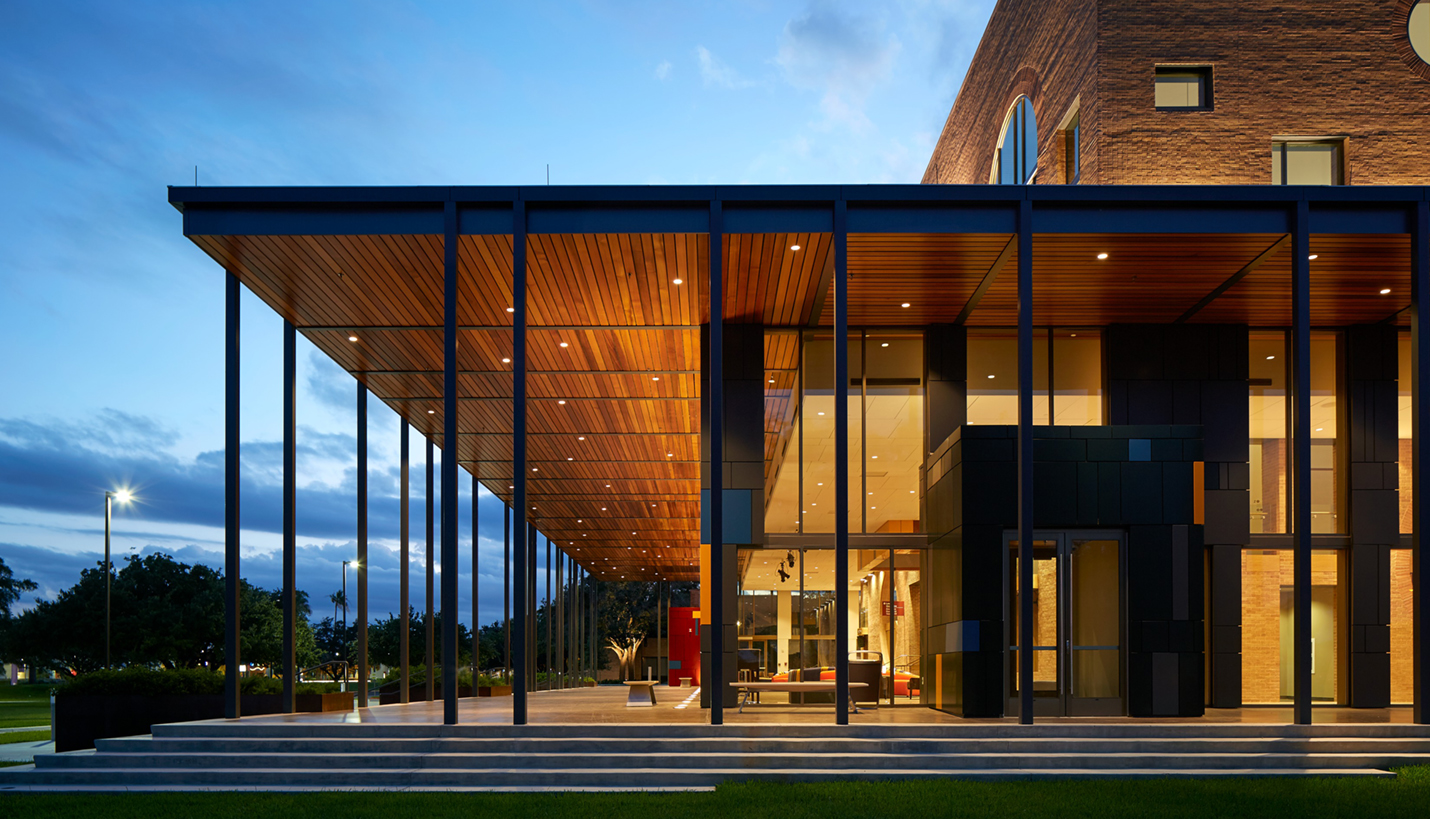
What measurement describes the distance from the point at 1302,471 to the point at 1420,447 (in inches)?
56.8

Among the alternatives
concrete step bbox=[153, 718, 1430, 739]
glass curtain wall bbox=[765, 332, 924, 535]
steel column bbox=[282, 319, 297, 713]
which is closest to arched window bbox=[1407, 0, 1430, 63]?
glass curtain wall bbox=[765, 332, 924, 535]

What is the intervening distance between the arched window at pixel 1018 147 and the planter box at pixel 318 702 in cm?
1509

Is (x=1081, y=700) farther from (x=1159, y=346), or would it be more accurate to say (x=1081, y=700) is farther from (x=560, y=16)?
(x=560, y=16)

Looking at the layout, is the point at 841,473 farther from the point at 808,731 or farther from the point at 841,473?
the point at 808,731

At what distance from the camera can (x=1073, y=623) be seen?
44.6 feet

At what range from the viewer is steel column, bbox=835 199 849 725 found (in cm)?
1161

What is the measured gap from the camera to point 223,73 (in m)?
125

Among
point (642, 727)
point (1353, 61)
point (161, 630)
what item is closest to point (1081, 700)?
point (642, 727)

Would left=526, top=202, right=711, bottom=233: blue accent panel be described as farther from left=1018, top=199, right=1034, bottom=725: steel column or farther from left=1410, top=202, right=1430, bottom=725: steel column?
left=1410, top=202, right=1430, bottom=725: steel column

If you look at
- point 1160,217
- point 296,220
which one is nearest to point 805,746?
point 1160,217

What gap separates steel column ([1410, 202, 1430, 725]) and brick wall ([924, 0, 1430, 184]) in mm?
4350

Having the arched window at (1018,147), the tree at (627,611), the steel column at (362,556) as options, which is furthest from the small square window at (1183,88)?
the tree at (627,611)

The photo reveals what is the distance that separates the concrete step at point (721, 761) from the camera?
422 inches

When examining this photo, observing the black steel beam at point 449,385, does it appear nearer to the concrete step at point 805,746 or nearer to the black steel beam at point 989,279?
the concrete step at point 805,746
